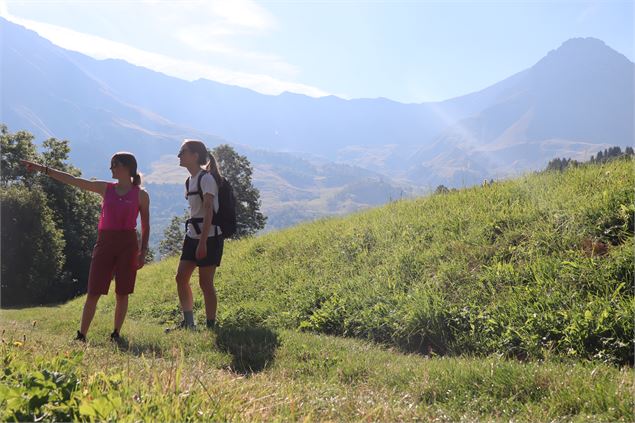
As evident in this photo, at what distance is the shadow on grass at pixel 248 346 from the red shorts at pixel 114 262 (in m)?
1.39

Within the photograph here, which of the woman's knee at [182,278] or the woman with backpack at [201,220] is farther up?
the woman with backpack at [201,220]

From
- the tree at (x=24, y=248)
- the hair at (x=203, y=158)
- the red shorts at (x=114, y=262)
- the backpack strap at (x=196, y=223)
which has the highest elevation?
the hair at (x=203, y=158)

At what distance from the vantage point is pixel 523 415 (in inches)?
126

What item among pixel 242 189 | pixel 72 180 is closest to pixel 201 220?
pixel 72 180

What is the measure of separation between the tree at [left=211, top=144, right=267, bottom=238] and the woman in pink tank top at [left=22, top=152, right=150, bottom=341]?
35703mm

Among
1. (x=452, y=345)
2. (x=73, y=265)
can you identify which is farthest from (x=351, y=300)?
(x=73, y=265)

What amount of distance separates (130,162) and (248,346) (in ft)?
9.43

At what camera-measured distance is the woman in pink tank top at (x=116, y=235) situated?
19.8 ft

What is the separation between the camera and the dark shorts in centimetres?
652

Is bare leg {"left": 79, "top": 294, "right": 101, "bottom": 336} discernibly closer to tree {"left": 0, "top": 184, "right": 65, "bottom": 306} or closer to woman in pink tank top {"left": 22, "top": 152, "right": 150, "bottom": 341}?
woman in pink tank top {"left": 22, "top": 152, "right": 150, "bottom": 341}

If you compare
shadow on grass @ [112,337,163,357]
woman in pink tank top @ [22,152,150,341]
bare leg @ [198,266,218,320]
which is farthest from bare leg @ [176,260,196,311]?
shadow on grass @ [112,337,163,357]

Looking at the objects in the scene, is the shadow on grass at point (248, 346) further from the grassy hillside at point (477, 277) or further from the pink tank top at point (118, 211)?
the pink tank top at point (118, 211)

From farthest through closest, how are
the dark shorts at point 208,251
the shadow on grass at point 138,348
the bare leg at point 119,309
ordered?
the dark shorts at point 208,251 < the bare leg at point 119,309 < the shadow on grass at point 138,348

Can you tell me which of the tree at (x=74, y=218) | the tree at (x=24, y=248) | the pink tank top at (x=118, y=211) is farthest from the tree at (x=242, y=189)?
the pink tank top at (x=118, y=211)
